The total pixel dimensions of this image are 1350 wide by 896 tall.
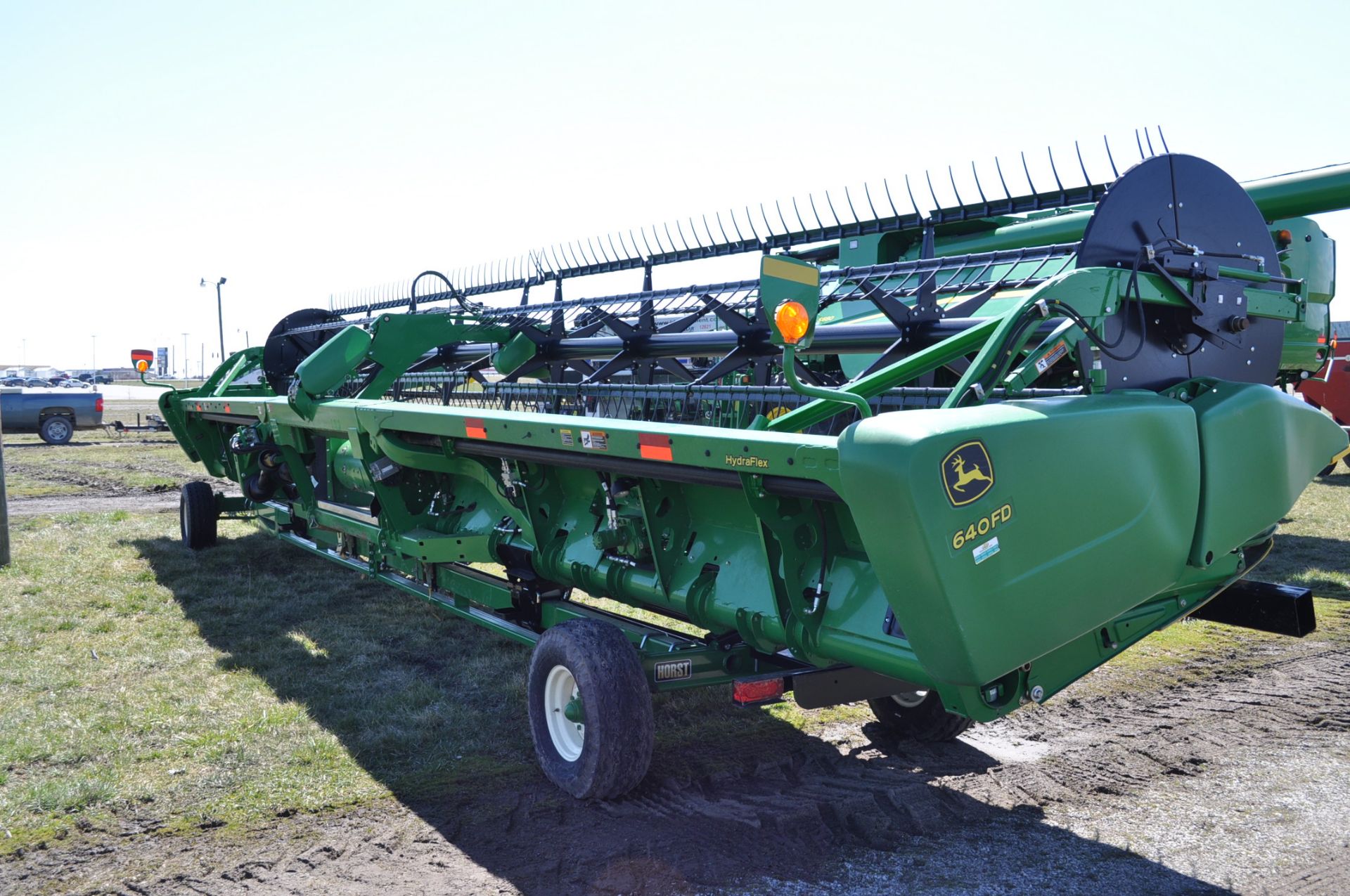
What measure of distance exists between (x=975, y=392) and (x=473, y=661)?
3.29m

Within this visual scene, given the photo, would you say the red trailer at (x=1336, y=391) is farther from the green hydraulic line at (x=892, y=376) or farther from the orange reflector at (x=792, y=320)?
the orange reflector at (x=792, y=320)

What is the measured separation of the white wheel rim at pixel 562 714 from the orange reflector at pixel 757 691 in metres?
0.67

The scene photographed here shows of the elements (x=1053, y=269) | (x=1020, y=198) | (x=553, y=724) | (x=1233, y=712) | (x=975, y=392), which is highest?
(x=1020, y=198)

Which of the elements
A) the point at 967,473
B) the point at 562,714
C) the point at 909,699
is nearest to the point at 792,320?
the point at 967,473

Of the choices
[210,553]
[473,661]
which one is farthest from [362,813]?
[210,553]

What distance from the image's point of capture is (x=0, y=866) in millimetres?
3180

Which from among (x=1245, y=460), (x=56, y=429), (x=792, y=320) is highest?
(x=792, y=320)

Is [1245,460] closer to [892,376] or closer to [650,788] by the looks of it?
[892,376]

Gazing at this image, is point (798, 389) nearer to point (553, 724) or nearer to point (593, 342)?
point (553, 724)

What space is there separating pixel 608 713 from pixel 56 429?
842 inches

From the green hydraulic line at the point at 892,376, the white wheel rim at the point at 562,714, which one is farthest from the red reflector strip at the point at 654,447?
the white wheel rim at the point at 562,714

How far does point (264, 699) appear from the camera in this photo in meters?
4.73

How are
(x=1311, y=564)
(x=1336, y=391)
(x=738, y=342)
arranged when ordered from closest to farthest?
(x=738, y=342), (x=1311, y=564), (x=1336, y=391)

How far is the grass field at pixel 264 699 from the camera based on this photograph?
3.71m
